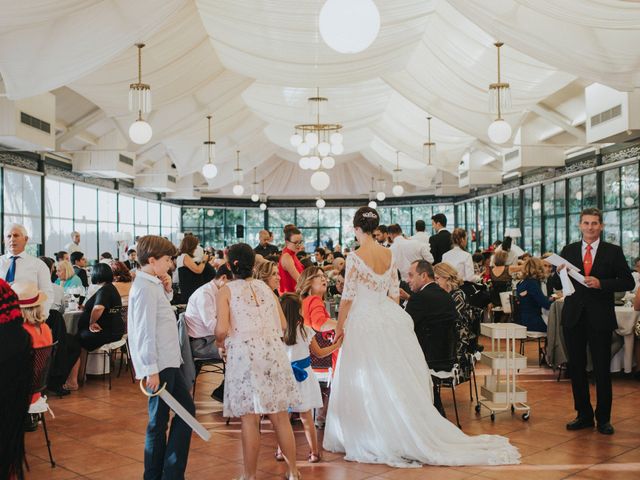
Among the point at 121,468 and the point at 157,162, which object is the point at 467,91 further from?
the point at 157,162

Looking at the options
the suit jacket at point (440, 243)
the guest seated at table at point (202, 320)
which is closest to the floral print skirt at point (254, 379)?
the guest seated at table at point (202, 320)

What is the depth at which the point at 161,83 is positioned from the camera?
918 centimetres

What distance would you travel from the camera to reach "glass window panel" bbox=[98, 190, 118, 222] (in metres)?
A: 17.3

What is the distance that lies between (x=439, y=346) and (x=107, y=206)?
14.7 metres

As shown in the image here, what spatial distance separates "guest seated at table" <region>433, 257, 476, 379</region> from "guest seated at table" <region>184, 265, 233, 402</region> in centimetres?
171

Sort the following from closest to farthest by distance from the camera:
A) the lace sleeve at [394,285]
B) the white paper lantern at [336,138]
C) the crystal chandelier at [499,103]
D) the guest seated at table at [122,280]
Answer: the lace sleeve at [394,285], the guest seated at table at [122,280], the crystal chandelier at [499,103], the white paper lantern at [336,138]

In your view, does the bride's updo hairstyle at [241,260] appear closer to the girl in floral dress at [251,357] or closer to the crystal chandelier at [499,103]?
the girl in floral dress at [251,357]

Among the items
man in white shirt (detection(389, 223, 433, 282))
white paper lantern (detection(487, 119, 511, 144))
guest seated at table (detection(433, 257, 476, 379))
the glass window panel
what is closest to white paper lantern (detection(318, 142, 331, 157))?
man in white shirt (detection(389, 223, 433, 282))

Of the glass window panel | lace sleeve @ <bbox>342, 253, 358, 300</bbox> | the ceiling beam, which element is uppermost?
the ceiling beam

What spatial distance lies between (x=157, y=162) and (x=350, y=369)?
16587 millimetres

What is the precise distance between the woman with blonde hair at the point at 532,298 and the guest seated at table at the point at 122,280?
419cm

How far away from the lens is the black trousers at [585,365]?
15.5 ft

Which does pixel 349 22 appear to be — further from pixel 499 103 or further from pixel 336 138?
pixel 336 138

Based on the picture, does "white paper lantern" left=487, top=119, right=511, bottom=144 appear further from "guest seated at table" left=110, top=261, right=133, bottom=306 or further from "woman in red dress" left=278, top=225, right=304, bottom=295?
"guest seated at table" left=110, top=261, right=133, bottom=306
